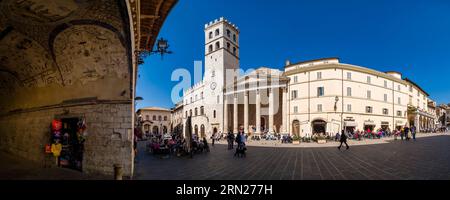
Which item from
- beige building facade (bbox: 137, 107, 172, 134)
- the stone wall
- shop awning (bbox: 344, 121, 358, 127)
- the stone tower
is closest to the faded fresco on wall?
the stone wall

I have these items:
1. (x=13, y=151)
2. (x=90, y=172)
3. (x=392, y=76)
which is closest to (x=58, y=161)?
(x=90, y=172)

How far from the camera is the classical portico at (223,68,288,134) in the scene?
36.3m

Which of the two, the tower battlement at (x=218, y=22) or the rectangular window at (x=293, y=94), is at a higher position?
the tower battlement at (x=218, y=22)

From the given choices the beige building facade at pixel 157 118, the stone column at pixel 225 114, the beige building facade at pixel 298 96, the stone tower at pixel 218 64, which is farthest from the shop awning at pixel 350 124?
the beige building facade at pixel 157 118

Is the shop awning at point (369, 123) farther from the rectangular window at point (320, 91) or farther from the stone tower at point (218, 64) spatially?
the stone tower at point (218, 64)

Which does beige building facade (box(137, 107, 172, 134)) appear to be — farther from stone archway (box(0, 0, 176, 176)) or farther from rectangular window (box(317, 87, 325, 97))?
stone archway (box(0, 0, 176, 176))

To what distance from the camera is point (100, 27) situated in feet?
20.4

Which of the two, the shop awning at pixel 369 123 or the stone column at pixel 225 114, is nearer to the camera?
the shop awning at pixel 369 123

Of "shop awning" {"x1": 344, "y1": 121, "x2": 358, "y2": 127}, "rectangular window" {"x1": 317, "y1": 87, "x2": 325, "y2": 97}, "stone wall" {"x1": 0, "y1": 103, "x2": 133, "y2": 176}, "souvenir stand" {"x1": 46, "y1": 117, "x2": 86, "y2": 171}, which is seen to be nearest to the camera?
"stone wall" {"x1": 0, "y1": 103, "x2": 133, "y2": 176}

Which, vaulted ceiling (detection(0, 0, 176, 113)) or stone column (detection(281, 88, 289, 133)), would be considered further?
stone column (detection(281, 88, 289, 133))

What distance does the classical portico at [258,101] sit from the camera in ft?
119

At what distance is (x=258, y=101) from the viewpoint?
36.5 m
